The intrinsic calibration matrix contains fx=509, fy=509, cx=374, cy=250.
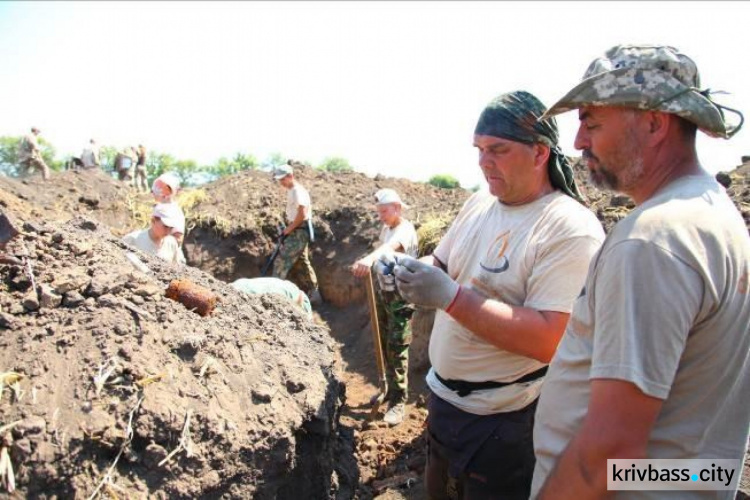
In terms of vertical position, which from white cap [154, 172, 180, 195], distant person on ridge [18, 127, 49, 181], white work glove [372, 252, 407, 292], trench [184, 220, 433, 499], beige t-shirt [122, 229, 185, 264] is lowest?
trench [184, 220, 433, 499]

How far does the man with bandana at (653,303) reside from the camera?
1.15 meters

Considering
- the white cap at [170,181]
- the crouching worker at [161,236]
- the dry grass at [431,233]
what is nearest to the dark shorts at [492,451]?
the crouching worker at [161,236]

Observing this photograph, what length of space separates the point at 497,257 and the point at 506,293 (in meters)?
0.15

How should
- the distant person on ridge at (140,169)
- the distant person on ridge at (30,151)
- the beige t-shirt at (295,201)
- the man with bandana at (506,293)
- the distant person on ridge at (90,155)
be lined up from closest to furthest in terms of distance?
the man with bandana at (506,293), the beige t-shirt at (295,201), the distant person on ridge at (30,151), the distant person on ridge at (90,155), the distant person on ridge at (140,169)

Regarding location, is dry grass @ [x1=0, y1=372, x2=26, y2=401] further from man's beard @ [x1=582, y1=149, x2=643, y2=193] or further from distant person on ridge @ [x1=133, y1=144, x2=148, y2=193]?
distant person on ridge @ [x1=133, y1=144, x2=148, y2=193]

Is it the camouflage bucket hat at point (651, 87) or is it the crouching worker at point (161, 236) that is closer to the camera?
the camouflage bucket hat at point (651, 87)

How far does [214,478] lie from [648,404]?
1.65 m

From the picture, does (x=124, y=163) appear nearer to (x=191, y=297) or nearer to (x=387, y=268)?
(x=191, y=297)

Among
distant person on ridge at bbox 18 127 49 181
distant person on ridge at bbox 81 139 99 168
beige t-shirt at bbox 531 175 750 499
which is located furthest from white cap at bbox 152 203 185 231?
distant person on ridge at bbox 81 139 99 168

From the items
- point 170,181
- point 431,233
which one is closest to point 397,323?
point 431,233

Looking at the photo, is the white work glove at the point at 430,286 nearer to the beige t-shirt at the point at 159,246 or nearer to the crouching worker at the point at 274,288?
the crouching worker at the point at 274,288

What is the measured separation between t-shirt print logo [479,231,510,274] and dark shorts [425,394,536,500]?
2.00ft

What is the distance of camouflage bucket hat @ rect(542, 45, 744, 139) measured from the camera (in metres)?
1.33

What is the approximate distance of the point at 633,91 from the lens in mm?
1349
